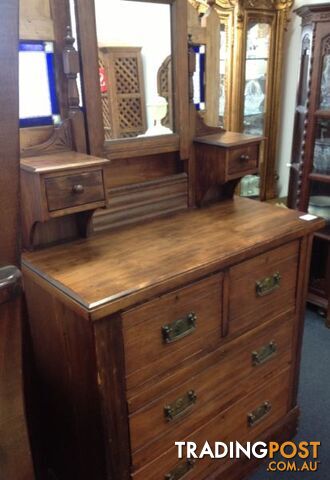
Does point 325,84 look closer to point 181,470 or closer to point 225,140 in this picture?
point 225,140

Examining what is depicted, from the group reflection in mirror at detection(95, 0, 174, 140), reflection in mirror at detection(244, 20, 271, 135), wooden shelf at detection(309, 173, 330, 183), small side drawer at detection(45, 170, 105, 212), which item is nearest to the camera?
small side drawer at detection(45, 170, 105, 212)

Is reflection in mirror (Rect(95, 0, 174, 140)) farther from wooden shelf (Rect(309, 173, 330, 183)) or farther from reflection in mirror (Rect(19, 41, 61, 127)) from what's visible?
wooden shelf (Rect(309, 173, 330, 183))

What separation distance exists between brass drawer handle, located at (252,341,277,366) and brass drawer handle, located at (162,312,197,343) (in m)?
0.37

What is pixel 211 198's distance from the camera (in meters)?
1.63

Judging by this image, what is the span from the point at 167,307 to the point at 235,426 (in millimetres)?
641

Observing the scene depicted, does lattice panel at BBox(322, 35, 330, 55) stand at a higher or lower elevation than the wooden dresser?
higher

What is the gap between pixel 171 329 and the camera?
112 centimetres

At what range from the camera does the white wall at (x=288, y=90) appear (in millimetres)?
3312

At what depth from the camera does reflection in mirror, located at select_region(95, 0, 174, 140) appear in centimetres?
124

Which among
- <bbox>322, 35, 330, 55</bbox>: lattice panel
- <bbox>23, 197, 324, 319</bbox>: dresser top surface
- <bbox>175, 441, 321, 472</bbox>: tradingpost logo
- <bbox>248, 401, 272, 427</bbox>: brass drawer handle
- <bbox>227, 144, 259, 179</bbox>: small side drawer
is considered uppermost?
<bbox>322, 35, 330, 55</bbox>: lattice panel

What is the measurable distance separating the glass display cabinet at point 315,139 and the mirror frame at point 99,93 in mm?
1136

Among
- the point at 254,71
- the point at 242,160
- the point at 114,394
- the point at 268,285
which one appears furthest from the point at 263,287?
the point at 254,71

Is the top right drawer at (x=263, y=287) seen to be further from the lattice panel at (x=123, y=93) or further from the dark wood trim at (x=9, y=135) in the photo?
the dark wood trim at (x=9, y=135)

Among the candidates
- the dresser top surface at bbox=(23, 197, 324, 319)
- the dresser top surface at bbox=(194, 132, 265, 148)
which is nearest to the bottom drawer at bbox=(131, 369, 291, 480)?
the dresser top surface at bbox=(23, 197, 324, 319)
